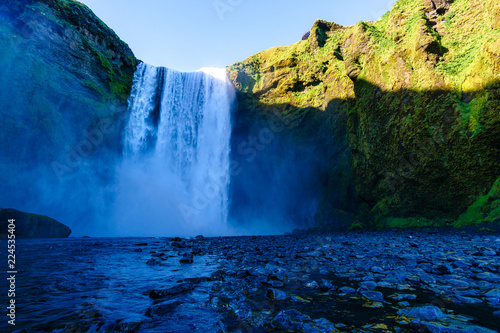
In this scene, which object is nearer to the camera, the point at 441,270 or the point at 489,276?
the point at 489,276

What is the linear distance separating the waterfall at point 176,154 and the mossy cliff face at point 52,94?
2.85m

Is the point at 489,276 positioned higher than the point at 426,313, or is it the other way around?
the point at 426,313

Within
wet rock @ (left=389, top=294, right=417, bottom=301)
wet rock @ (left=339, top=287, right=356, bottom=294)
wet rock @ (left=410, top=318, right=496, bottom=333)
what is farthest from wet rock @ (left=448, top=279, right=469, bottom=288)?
wet rock @ (left=410, top=318, right=496, bottom=333)

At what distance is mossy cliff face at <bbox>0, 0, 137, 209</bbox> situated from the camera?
1983 cm

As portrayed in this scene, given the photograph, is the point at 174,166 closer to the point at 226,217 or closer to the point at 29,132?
the point at 226,217

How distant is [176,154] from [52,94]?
12835 millimetres

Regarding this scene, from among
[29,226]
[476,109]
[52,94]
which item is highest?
[52,94]

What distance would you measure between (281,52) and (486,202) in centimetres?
2704

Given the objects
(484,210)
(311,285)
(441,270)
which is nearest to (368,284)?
(311,285)

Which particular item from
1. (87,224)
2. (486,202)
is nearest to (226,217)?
(87,224)

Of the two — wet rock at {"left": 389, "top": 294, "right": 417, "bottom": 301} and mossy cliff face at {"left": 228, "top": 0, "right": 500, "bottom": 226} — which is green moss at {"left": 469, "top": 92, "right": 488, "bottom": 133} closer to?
mossy cliff face at {"left": 228, "top": 0, "right": 500, "bottom": 226}

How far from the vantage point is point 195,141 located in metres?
28.3

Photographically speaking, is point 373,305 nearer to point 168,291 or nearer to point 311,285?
point 311,285

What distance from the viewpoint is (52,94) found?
71.9ft
